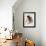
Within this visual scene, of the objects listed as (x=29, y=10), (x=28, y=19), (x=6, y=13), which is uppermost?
(x=29, y=10)

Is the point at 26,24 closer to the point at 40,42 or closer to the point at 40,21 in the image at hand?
the point at 40,21

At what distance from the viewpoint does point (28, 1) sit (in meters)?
4.92

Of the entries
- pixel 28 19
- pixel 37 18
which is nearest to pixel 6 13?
pixel 28 19

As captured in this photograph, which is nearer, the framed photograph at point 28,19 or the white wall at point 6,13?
the white wall at point 6,13

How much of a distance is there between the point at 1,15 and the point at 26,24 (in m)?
1.23

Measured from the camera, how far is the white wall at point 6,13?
4.05 meters

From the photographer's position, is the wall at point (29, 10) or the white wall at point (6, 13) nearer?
the white wall at point (6, 13)

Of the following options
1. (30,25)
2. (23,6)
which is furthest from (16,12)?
(30,25)

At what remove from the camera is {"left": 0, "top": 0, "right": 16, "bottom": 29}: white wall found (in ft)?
13.3

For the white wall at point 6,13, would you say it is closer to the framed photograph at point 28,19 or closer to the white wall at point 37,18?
the white wall at point 37,18

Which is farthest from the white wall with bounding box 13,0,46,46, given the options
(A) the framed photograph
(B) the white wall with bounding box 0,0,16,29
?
(B) the white wall with bounding box 0,0,16,29

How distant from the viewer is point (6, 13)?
4.07 m

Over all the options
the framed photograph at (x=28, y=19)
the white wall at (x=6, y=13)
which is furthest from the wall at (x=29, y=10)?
the white wall at (x=6, y=13)

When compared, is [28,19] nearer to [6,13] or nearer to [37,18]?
[37,18]
